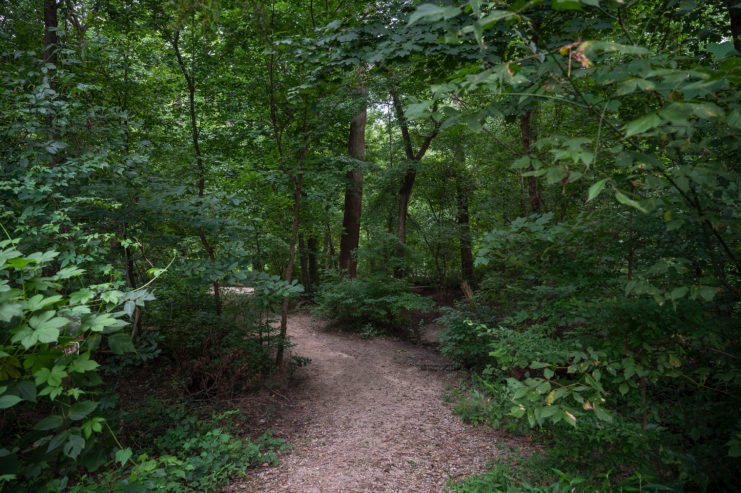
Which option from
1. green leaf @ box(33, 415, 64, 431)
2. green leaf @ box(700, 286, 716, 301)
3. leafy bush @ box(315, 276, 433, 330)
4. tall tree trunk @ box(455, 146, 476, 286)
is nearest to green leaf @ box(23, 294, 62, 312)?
green leaf @ box(33, 415, 64, 431)

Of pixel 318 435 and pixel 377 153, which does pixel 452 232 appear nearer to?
pixel 377 153

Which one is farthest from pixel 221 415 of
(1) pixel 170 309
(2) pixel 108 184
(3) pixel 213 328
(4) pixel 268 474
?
(2) pixel 108 184

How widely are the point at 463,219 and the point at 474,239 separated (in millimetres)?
7556

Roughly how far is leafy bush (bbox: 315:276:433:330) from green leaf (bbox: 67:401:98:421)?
7.20 metres

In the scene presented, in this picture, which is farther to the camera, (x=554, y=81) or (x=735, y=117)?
(x=554, y=81)

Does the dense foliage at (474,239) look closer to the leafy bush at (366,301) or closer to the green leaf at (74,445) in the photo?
the green leaf at (74,445)

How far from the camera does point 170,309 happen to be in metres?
5.05

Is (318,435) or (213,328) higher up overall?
(213,328)

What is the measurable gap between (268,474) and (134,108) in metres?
5.38

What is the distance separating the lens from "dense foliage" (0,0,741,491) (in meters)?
1.18

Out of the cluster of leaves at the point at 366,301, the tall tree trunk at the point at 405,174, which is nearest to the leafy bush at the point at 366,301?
the cluster of leaves at the point at 366,301

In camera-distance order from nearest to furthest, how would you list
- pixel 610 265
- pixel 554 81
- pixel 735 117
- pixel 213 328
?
pixel 735 117 → pixel 554 81 → pixel 610 265 → pixel 213 328

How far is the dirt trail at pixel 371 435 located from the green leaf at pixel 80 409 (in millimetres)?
2196

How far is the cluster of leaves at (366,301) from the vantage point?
8.53 metres
